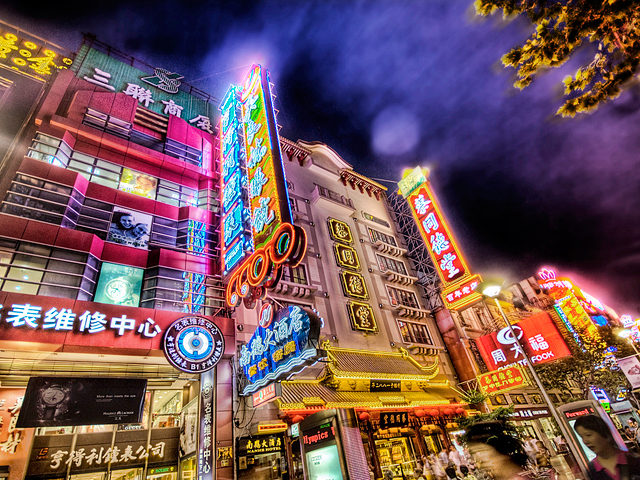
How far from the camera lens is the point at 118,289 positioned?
13.8 m

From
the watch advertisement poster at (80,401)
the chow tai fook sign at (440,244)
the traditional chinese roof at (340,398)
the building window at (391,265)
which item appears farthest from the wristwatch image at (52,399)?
the building window at (391,265)

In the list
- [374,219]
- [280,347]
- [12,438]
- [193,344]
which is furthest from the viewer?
[374,219]

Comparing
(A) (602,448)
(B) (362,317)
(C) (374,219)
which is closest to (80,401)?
(A) (602,448)

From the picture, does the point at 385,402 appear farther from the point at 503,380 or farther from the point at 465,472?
the point at 503,380

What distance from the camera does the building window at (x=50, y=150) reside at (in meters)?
14.9

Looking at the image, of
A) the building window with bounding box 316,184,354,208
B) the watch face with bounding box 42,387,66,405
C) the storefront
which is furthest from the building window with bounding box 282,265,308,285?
the watch face with bounding box 42,387,66,405

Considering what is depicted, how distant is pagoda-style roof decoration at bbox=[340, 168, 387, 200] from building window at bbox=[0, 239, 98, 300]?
22538mm

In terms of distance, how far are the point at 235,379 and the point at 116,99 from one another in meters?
18.4

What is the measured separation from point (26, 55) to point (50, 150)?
7678 mm

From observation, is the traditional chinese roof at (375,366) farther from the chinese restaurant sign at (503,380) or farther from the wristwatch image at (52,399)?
the wristwatch image at (52,399)

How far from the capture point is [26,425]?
964 centimetres

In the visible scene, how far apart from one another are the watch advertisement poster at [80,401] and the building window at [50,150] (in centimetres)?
1031

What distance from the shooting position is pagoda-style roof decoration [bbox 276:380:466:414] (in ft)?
45.9

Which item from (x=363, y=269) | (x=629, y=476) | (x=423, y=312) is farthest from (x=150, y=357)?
(x=423, y=312)
